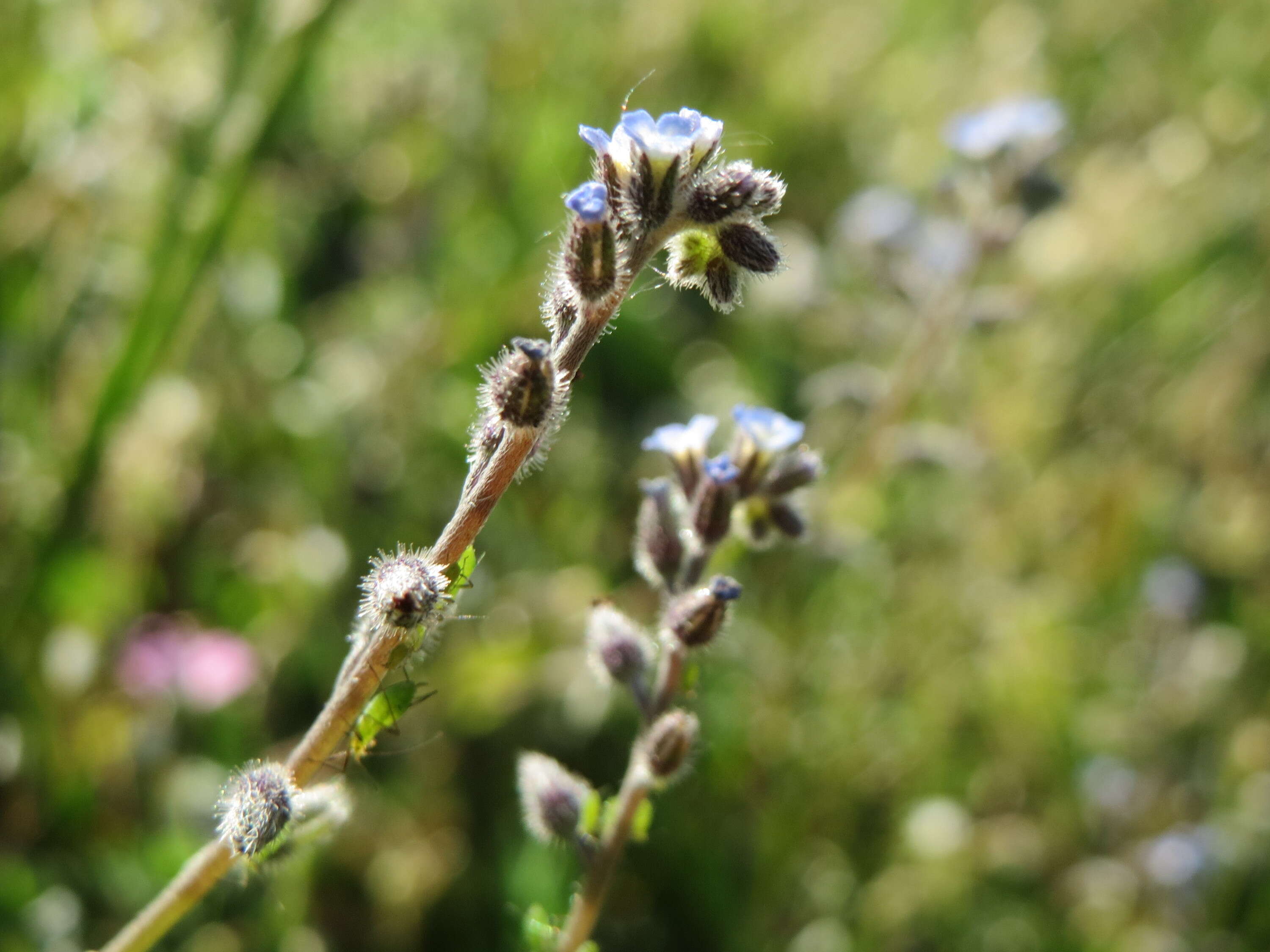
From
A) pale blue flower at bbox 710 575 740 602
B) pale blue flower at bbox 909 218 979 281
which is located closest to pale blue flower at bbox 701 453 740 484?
pale blue flower at bbox 710 575 740 602

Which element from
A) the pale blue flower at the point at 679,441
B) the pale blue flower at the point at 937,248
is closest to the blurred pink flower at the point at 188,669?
the pale blue flower at the point at 679,441

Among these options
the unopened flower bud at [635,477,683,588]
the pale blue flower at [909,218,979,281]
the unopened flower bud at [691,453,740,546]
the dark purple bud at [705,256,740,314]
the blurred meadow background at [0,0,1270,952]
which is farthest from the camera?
the pale blue flower at [909,218,979,281]

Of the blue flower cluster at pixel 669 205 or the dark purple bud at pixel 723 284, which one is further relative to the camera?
the dark purple bud at pixel 723 284

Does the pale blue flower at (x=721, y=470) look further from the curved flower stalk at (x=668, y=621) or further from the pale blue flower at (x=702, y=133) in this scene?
the pale blue flower at (x=702, y=133)

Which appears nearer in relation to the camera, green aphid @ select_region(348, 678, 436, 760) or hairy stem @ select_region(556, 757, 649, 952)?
green aphid @ select_region(348, 678, 436, 760)

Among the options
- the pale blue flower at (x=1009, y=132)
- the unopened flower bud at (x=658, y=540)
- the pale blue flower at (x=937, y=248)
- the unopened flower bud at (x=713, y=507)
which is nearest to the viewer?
A: the unopened flower bud at (x=713, y=507)

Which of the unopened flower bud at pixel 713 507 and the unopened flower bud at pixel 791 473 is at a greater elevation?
the unopened flower bud at pixel 791 473

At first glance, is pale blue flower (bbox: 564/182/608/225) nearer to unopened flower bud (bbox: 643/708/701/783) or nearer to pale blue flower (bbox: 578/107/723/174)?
pale blue flower (bbox: 578/107/723/174)

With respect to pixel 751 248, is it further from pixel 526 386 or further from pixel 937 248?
pixel 937 248
